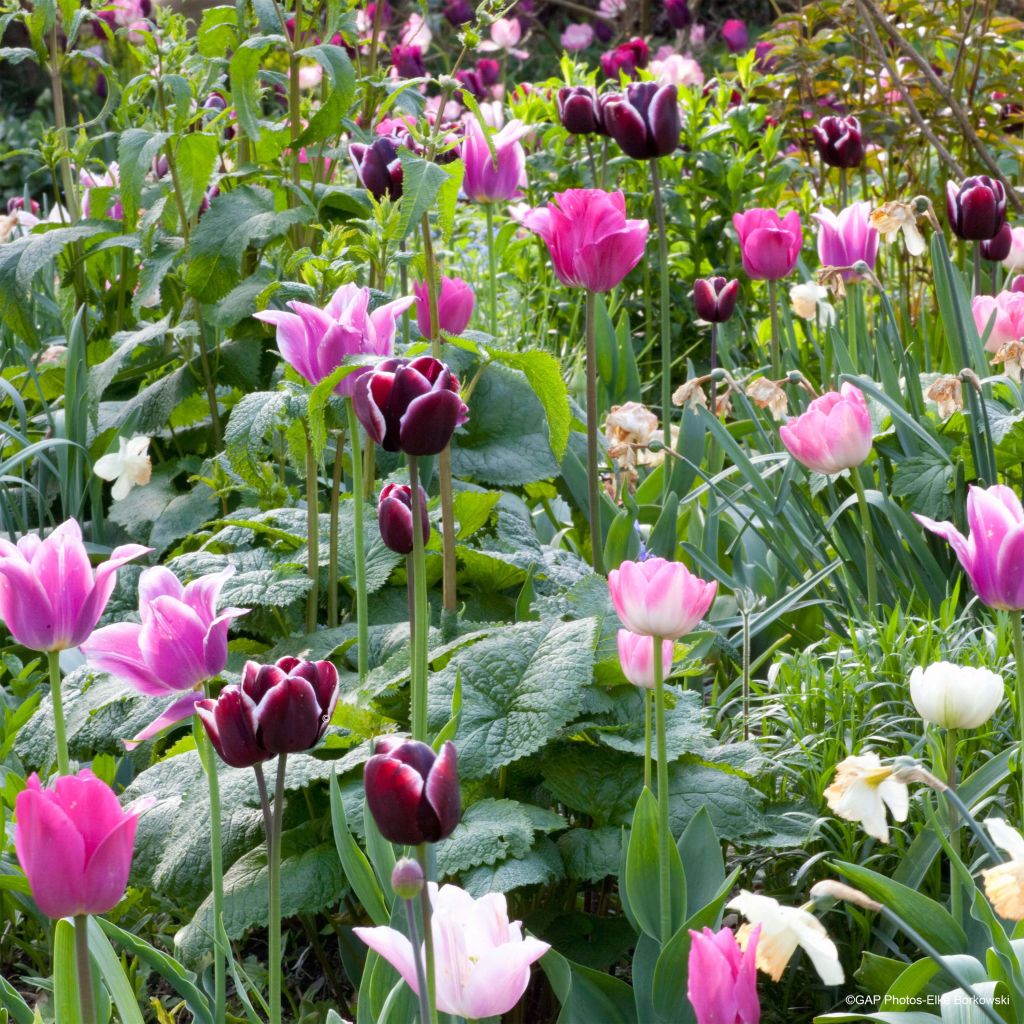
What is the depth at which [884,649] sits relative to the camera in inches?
61.4

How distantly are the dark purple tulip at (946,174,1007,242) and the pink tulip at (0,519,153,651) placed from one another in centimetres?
159

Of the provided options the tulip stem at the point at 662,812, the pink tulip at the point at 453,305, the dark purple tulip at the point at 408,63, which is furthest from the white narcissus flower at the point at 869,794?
the dark purple tulip at the point at 408,63

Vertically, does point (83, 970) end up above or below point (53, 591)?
below

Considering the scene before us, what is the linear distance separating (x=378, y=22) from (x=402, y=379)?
59.3 inches

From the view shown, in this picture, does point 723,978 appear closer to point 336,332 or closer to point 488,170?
point 336,332

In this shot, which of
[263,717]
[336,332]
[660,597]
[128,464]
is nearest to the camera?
[263,717]

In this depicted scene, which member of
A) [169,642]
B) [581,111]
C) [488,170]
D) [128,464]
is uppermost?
[581,111]

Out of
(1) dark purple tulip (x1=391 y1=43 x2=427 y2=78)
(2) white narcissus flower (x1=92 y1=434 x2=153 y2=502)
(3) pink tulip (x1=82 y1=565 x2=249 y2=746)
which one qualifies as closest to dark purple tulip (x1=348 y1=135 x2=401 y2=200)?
(2) white narcissus flower (x1=92 y1=434 x2=153 y2=502)

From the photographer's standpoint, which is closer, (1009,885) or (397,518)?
(1009,885)

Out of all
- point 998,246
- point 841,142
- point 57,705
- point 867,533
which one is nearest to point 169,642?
point 57,705

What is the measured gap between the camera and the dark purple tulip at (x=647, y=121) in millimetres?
2178

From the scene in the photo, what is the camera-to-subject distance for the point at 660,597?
1.07 m

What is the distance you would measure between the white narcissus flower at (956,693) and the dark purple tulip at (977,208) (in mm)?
1272

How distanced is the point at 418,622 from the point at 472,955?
0.31 m
